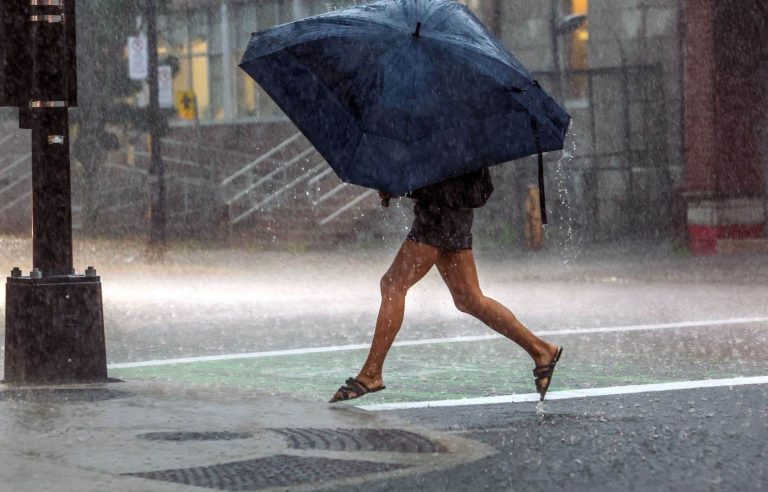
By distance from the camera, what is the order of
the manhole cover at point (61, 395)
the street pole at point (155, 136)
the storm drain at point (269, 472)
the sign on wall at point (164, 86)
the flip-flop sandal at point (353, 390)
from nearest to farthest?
the storm drain at point (269, 472), the flip-flop sandal at point (353, 390), the manhole cover at point (61, 395), the street pole at point (155, 136), the sign on wall at point (164, 86)

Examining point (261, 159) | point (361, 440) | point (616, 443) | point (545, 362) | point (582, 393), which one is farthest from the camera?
point (261, 159)

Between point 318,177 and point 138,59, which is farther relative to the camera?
point 318,177

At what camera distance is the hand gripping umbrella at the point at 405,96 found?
8438mm

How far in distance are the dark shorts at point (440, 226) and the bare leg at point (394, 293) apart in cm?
5

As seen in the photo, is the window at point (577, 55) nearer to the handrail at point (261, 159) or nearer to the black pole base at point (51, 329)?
the handrail at point (261, 159)

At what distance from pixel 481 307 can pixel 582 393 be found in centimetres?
120

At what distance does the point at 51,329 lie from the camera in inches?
391

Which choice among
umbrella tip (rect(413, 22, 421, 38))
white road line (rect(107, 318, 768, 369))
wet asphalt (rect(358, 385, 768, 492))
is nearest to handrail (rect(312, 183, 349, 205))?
white road line (rect(107, 318, 768, 369))

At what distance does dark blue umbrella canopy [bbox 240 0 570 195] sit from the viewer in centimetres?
844

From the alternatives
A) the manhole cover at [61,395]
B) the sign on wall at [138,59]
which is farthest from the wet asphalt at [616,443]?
the sign on wall at [138,59]

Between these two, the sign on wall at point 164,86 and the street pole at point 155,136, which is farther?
the sign on wall at point 164,86

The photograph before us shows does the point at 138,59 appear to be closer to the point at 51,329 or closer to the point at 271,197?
the point at 271,197

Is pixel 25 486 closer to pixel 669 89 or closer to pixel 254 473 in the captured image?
pixel 254 473

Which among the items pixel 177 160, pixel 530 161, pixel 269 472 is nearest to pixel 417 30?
pixel 269 472
